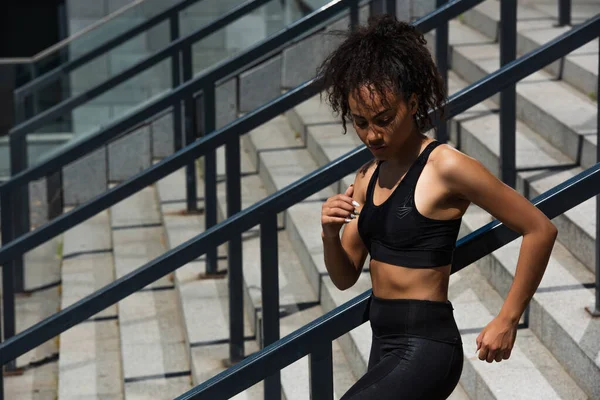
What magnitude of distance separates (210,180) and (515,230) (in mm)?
3188

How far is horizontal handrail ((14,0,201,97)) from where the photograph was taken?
714 cm

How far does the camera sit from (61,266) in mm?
6316

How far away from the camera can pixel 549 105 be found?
5031 mm

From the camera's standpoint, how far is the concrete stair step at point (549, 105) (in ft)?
15.0

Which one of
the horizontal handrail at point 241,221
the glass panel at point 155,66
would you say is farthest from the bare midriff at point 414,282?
the glass panel at point 155,66

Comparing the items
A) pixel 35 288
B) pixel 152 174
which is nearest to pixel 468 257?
pixel 152 174

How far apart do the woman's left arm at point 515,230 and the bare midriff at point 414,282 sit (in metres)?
0.17

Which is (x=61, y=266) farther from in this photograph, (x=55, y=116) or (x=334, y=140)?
(x=334, y=140)

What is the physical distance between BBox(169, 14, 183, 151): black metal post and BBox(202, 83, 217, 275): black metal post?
0.70 metres

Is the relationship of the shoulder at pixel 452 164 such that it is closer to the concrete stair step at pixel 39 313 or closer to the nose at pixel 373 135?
the nose at pixel 373 135

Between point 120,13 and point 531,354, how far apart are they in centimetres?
502

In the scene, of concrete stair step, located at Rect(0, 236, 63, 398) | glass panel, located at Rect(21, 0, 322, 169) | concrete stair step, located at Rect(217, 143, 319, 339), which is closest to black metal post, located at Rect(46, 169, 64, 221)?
glass panel, located at Rect(21, 0, 322, 169)

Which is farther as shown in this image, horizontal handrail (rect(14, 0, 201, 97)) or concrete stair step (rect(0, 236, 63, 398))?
horizontal handrail (rect(14, 0, 201, 97))

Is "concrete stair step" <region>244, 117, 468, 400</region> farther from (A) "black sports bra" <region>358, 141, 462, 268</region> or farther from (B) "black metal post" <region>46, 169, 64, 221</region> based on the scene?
(B) "black metal post" <region>46, 169, 64, 221</region>
